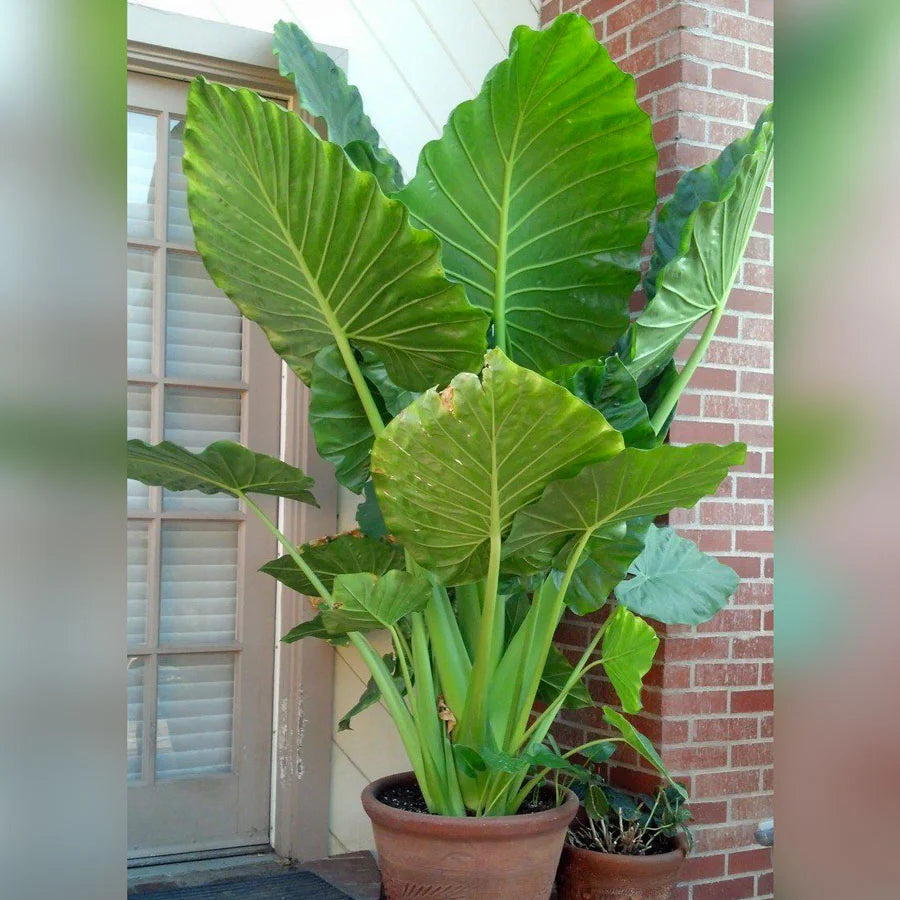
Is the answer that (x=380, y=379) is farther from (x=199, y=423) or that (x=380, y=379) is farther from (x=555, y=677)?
(x=199, y=423)

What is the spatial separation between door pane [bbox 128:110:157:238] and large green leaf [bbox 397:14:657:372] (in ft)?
3.49

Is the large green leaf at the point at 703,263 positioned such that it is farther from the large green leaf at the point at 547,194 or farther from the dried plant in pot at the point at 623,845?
the dried plant in pot at the point at 623,845

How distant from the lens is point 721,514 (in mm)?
2615

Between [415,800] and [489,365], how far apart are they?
107 cm

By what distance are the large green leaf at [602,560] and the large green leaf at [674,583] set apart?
0.84ft

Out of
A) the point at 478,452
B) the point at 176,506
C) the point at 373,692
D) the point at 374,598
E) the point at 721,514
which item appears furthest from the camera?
the point at 176,506

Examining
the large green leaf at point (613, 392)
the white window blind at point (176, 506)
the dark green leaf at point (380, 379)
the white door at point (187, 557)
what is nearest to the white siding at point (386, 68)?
the white door at point (187, 557)

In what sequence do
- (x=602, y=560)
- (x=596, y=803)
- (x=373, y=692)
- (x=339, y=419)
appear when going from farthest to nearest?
(x=373, y=692) < (x=596, y=803) < (x=339, y=419) < (x=602, y=560)

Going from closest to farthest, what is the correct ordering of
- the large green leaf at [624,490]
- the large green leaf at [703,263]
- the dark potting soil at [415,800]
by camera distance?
the large green leaf at [624,490]
the large green leaf at [703,263]
the dark potting soil at [415,800]

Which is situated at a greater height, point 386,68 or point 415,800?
point 386,68

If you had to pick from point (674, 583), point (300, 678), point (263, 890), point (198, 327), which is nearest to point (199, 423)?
point (198, 327)

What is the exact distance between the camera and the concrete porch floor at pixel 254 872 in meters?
2.65

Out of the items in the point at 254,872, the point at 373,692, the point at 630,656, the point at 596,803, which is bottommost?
the point at 254,872
